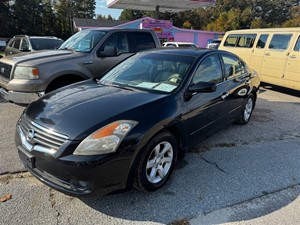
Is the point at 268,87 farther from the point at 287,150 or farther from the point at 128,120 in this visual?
the point at 128,120

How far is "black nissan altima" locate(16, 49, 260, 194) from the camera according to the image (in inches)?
96.9

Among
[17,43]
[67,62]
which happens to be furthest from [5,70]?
[17,43]

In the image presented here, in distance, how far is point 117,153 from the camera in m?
2.50

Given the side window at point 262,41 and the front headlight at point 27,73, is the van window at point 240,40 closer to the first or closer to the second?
the side window at point 262,41

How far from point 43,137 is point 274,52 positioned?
27.4 ft

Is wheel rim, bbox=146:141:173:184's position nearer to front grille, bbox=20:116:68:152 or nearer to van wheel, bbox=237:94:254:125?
front grille, bbox=20:116:68:152

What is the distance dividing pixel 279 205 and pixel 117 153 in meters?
1.97

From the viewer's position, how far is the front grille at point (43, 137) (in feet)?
8.13

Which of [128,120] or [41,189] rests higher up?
[128,120]

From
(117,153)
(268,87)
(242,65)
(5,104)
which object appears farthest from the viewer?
(268,87)

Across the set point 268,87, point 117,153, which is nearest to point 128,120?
point 117,153

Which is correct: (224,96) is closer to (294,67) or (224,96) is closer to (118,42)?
(118,42)

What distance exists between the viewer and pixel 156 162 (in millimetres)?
3029

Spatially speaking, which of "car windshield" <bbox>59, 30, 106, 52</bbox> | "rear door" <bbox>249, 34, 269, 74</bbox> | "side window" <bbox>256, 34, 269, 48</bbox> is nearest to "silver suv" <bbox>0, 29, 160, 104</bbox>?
"car windshield" <bbox>59, 30, 106, 52</bbox>
